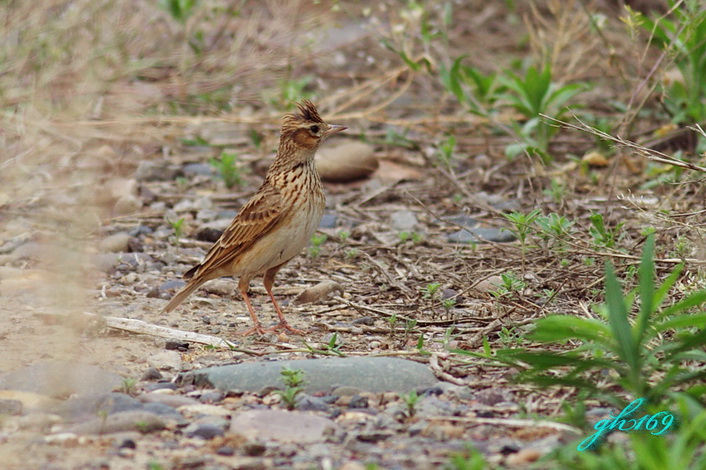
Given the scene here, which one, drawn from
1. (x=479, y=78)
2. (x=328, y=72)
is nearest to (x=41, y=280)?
(x=479, y=78)

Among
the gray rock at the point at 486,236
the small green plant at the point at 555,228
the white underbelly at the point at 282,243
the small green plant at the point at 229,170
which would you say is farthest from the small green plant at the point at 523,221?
the small green plant at the point at 229,170

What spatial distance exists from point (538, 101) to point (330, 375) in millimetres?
4679

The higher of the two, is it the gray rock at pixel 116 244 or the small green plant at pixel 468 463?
the small green plant at pixel 468 463

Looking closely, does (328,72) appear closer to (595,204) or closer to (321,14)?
(321,14)

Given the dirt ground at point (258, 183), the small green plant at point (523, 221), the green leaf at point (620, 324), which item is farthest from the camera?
the small green plant at point (523, 221)

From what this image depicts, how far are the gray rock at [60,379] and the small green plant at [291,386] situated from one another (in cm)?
80

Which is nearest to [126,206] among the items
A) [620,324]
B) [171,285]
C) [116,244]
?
[116,244]

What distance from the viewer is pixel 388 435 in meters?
3.75

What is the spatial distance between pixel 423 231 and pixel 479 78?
6.73 ft

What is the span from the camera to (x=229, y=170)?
27.8ft

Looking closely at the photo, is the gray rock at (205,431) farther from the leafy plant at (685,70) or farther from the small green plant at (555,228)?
the leafy plant at (685,70)

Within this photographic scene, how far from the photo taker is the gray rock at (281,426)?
3732 millimetres

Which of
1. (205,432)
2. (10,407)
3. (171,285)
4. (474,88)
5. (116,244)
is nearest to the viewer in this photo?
(205,432)

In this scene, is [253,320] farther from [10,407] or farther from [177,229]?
[10,407]
